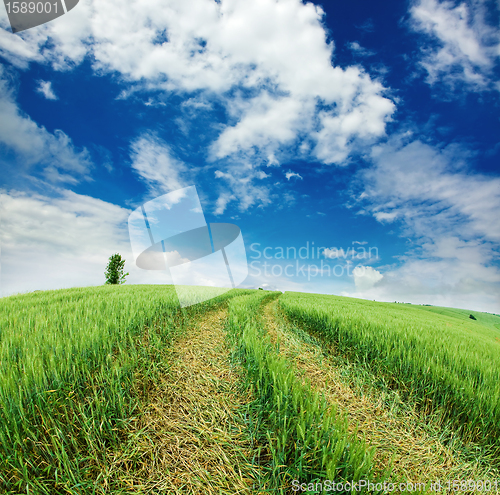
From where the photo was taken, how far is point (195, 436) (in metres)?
2.66

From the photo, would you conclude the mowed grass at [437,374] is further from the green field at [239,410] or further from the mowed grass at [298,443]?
the mowed grass at [298,443]

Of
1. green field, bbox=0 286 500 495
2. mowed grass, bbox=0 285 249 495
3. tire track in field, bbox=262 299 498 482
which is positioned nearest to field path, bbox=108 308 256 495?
green field, bbox=0 286 500 495

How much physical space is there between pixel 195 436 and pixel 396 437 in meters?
2.92

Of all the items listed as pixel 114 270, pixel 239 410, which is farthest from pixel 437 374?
pixel 114 270

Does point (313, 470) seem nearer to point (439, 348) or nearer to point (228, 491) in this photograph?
point (228, 491)

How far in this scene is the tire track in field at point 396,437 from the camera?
279 cm

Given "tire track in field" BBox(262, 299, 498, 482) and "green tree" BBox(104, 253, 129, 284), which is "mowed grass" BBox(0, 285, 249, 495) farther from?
"green tree" BBox(104, 253, 129, 284)

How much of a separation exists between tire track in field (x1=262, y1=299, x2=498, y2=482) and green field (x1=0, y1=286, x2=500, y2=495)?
21 mm

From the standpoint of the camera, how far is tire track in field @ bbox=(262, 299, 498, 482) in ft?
9.14

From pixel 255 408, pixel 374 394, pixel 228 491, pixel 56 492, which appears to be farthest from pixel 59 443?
pixel 374 394

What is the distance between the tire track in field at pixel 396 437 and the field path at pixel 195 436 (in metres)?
1.17

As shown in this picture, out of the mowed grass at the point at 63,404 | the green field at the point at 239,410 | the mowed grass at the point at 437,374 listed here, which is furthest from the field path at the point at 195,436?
the mowed grass at the point at 437,374

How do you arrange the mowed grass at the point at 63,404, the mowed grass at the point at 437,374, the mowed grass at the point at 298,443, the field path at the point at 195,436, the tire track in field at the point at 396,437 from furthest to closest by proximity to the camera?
the mowed grass at the point at 437,374, the tire track in field at the point at 396,437, the field path at the point at 195,436, the mowed grass at the point at 63,404, the mowed grass at the point at 298,443

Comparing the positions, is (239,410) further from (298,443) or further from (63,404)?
(63,404)
